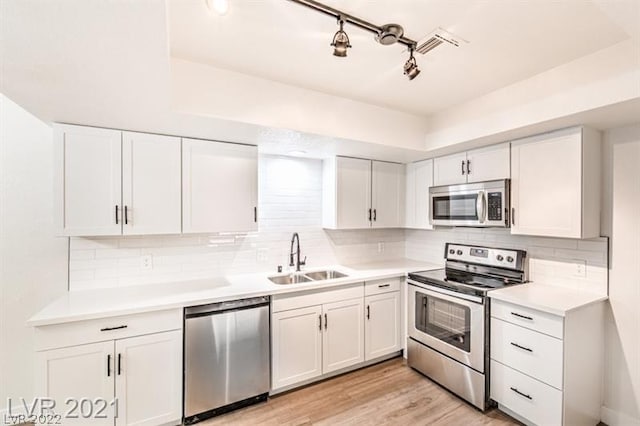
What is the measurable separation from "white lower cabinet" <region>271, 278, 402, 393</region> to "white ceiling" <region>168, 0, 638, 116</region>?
5.90ft

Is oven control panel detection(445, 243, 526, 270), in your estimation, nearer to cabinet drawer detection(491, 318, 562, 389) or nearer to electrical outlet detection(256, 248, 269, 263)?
cabinet drawer detection(491, 318, 562, 389)

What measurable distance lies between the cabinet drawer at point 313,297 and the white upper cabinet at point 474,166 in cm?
147

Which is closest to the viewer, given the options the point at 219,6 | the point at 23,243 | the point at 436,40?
the point at 219,6

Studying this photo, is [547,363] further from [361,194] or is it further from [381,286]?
[361,194]

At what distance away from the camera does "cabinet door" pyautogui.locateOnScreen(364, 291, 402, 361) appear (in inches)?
113

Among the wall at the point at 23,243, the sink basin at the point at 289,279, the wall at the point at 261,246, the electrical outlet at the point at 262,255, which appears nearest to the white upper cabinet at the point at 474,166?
the wall at the point at 261,246

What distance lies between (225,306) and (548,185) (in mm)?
2667

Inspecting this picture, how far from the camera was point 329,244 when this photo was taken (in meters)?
3.40

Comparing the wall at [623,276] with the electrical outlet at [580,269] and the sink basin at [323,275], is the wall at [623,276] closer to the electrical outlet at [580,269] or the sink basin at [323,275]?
the electrical outlet at [580,269]

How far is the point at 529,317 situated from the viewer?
6.77 feet

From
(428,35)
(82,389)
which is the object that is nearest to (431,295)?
(428,35)

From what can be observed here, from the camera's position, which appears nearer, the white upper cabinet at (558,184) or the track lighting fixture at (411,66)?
the track lighting fixture at (411,66)

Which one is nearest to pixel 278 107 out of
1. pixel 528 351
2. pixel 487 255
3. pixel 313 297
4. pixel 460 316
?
pixel 313 297

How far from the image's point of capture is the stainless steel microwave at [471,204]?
2.52m
